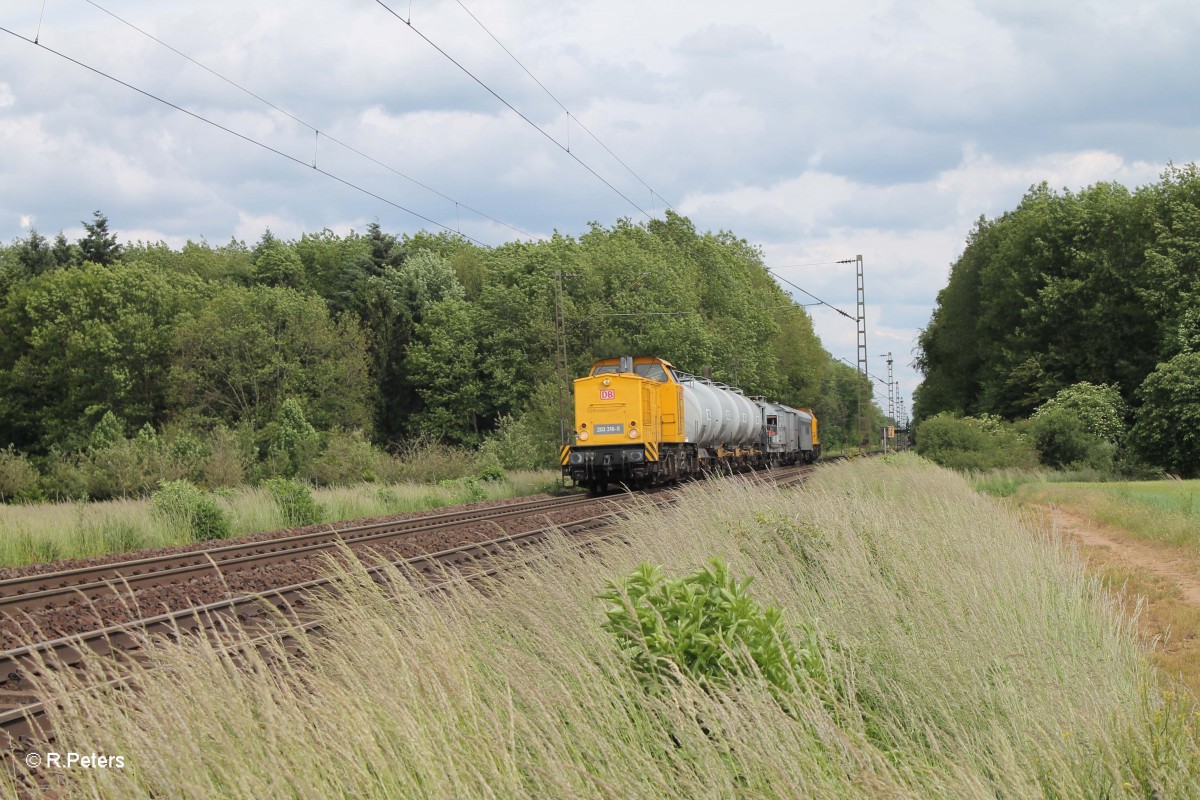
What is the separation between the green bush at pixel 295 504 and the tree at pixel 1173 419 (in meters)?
30.8

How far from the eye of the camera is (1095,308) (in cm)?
5038

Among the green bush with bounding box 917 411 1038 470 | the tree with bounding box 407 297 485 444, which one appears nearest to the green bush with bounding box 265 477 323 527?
the green bush with bounding box 917 411 1038 470

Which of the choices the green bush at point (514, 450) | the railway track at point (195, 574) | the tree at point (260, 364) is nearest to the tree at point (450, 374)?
the tree at point (260, 364)

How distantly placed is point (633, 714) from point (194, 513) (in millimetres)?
15680

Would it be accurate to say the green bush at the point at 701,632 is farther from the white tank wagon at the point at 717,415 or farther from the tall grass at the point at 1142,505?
the white tank wagon at the point at 717,415

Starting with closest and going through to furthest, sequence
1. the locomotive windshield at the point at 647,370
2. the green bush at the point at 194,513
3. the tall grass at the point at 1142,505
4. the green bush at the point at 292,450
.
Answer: the tall grass at the point at 1142,505 → the green bush at the point at 194,513 → the locomotive windshield at the point at 647,370 → the green bush at the point at 292,450

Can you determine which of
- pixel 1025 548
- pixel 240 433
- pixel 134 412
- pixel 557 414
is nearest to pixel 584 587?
pixel 1025 548

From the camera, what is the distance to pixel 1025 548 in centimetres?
984

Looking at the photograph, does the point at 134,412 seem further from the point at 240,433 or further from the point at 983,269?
the point at 983,269

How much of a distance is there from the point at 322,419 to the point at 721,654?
170ft

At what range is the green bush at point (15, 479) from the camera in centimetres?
3234

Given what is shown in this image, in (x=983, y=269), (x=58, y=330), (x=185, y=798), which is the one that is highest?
(x=983, y=269)

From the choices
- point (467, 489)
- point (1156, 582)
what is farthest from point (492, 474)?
point (1156, 582)

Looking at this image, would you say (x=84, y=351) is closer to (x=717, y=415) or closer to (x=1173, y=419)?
(x=717, y=415)
